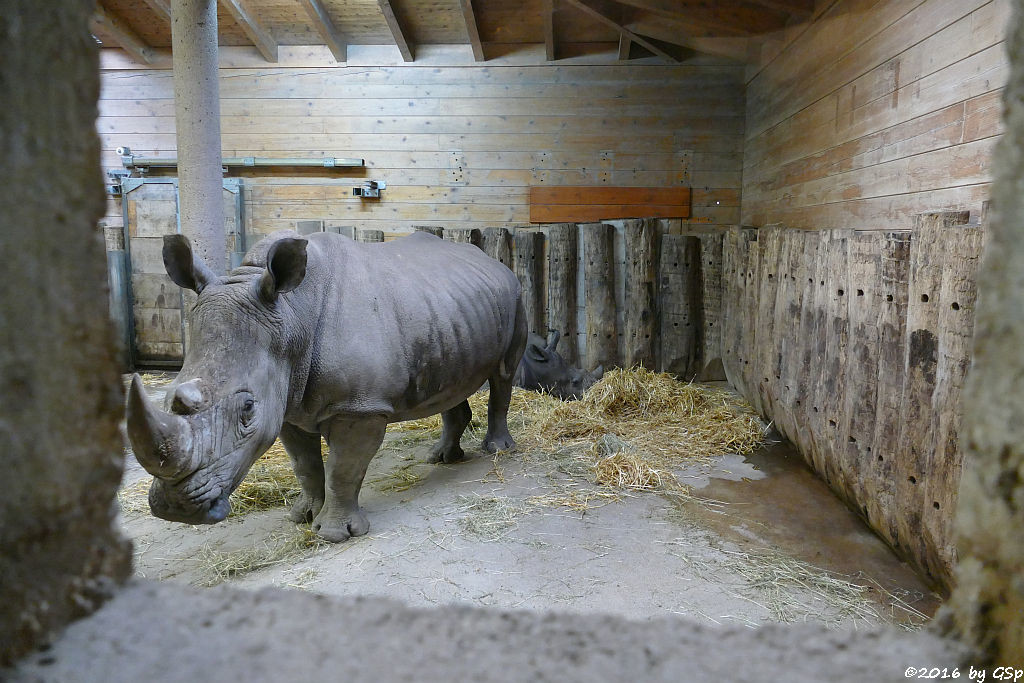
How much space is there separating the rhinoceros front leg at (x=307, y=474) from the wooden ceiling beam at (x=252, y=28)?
572cm

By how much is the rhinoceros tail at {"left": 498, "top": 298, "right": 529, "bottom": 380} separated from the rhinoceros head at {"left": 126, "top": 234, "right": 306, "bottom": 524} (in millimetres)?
2162

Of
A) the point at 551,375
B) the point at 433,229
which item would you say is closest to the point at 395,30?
the point at 433,229

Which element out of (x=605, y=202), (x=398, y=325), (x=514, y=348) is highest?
(x=605, y=202)

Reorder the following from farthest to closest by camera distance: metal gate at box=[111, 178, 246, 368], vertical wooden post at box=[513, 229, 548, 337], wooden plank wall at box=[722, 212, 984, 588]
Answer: metal gate at box=[111, 178, 246, 368] → vertical wooden post at box=[513, 229, 548, 337] → wooden plank wall at box=[722, 212, 984, 588]

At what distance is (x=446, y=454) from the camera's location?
15.3ft

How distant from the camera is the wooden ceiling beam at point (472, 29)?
6883 millimetres

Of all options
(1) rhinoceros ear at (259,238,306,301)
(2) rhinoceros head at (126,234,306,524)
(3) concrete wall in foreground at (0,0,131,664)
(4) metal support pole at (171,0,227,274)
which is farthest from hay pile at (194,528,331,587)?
(3) concrete wall in foreground at (0,0,131,664)

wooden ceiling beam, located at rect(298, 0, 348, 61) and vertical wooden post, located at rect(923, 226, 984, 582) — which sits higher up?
wooden ceiling beam, located at rect(298, 0, 348, 61)

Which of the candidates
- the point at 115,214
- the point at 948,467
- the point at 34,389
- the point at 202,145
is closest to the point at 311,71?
the point at 115,214

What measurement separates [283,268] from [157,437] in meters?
0.93

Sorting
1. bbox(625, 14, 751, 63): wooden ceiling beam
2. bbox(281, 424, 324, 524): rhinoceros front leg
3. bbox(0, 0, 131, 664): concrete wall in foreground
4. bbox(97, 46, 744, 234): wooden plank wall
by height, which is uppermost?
bbox(625, 14, 751, 63): wooden ceiling beam

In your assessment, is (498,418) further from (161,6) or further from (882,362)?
(161,6)

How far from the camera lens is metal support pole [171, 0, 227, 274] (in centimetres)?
461

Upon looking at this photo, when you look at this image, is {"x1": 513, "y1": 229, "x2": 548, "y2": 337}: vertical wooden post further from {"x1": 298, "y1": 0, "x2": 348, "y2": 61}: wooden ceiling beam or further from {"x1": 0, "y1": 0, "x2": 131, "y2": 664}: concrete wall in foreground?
{"x1": 0, "y1": 0, "x2": 131, "y2": 664}: concrete wall in foreground
